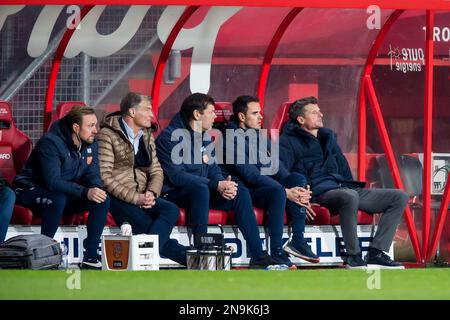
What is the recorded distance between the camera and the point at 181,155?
1062cm

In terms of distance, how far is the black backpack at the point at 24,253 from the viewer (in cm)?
956

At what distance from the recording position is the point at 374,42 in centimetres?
1205

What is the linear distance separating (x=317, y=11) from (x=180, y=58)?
1.55 m

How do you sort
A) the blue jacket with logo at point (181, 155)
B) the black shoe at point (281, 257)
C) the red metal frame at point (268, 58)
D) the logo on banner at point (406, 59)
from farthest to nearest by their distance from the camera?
the logo on banner at point (406, 59), the red metal frame at point (268, 58), the blue jacket with logo at point (181, 155), the black shoe at point (281, 257)

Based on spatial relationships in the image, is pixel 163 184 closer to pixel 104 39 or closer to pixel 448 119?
pixel 104 39

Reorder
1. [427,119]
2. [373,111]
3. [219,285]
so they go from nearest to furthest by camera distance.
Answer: [219,285]
[427,119]
[373,111]

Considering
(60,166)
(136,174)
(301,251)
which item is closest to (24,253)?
(60,166)

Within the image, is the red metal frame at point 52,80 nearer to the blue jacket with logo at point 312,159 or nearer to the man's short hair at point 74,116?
the man's short hair at point 74,116

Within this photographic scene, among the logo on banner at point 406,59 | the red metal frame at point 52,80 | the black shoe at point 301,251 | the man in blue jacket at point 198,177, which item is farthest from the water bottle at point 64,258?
Answer: the logo on banner at point 406,59

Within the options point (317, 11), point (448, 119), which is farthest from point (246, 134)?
point (448, 119)

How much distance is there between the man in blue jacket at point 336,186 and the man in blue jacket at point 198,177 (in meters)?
0.64

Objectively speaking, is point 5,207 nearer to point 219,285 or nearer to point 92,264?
point 92,264

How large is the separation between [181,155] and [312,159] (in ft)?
3.60
